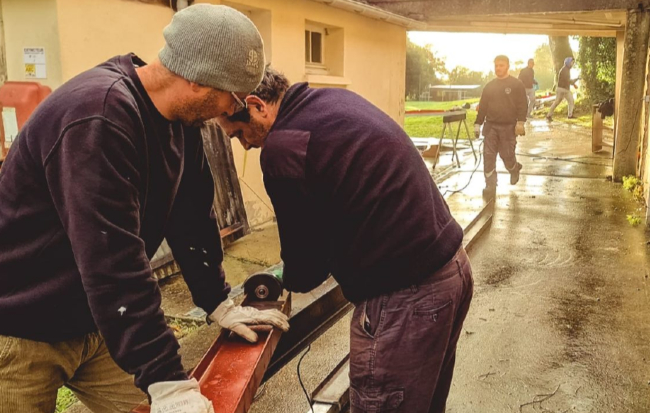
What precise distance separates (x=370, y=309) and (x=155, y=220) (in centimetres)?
88

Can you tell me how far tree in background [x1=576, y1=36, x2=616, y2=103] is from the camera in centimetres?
2170

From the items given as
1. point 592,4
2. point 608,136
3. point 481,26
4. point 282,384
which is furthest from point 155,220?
point 608,136

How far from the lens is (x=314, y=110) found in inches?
86.7

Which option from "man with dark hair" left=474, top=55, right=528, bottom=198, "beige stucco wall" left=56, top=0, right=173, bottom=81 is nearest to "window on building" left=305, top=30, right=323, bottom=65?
"man with dark hair" left=474, top=55, right=528, bottom=198

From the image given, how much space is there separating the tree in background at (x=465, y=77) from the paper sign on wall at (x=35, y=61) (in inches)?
2309

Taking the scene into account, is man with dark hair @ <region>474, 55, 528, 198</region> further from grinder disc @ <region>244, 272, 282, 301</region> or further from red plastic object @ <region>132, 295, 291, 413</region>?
red plastic object @ <region>132, 295, 291, 413</region>

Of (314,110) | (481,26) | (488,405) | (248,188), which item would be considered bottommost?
(488,405)

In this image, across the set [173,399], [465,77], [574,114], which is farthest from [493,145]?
[465,77]

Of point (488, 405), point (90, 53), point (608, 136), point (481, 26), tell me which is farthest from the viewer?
point (608, 136)

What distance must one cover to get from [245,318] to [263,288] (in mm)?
328

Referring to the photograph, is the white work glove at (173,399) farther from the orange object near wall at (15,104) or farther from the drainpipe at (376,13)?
the drainpipe at (376,13)

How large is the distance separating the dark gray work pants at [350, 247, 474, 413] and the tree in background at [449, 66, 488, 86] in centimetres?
6131

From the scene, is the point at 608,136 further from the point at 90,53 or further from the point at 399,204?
the point at 399,204

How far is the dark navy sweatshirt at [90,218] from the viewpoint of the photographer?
1.79m
